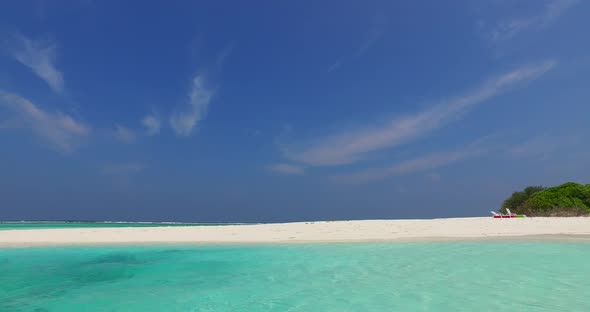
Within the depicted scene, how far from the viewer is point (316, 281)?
7.89m

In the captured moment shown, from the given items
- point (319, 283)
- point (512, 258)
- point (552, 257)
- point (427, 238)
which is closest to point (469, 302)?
point (319, 283)

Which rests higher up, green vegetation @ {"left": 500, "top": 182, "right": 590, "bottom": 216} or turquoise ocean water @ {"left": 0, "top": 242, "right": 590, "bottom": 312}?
green vegetation @ {"left": 500, "top": 182, "right": 590, "bottom": 216}

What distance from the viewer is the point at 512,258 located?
33.3 feet

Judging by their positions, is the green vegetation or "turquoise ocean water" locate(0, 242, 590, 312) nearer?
"turquoise ocean water" locate(0, 242, 590, 312)

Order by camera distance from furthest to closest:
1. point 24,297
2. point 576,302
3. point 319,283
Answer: point 319,283
point 24,297
point 576,302

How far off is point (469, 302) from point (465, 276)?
2318 millimetres

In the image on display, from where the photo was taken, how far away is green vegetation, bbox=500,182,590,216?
35.0m

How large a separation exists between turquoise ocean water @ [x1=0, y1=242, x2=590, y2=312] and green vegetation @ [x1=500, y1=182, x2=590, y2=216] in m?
27.2

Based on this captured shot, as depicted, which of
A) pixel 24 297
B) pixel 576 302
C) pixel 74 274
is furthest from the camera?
pixel 74 274

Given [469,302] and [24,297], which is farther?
[24,297]

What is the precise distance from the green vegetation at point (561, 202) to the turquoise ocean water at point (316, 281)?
2721cm

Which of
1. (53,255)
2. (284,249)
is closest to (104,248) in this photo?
(53,255)

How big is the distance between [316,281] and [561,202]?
38.9 m

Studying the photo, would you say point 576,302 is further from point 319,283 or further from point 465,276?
point 319,283
